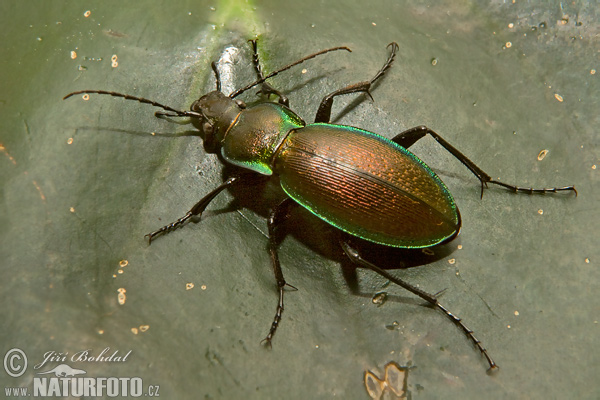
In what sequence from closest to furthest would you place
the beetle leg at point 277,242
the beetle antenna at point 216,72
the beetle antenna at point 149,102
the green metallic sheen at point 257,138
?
1. the beetle leg at point 277,242
2. the beetle antenna at point 149,102
3. the green metallic sheen at point 257,138
4. the beetle antenna at point 216,72

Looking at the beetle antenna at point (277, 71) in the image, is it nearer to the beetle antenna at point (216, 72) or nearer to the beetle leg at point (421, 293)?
the beetle antenna at point (216, 72)

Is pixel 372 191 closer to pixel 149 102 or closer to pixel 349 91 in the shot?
pixel 349 91

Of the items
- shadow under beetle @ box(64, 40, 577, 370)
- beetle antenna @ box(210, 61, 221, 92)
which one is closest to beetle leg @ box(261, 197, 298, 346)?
shadow under beetle @ box(64, 40, 577, 370)

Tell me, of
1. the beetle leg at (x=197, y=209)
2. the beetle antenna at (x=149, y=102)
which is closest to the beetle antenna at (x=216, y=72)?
the beetle antenna at (x=149, y=102)

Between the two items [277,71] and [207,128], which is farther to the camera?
[277,71]

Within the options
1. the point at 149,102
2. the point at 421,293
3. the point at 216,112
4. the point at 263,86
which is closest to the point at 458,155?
the point at 421,293

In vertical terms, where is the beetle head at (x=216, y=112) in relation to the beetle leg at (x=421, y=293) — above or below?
above

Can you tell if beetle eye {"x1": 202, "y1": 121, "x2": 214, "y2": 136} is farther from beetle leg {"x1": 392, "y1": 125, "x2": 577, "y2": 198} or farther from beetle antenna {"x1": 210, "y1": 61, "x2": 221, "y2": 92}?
beetle leg {"x1": 392, "y1": 125, "x2": 577, "y2": 198}

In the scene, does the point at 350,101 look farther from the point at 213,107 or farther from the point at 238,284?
the point at 238,284
